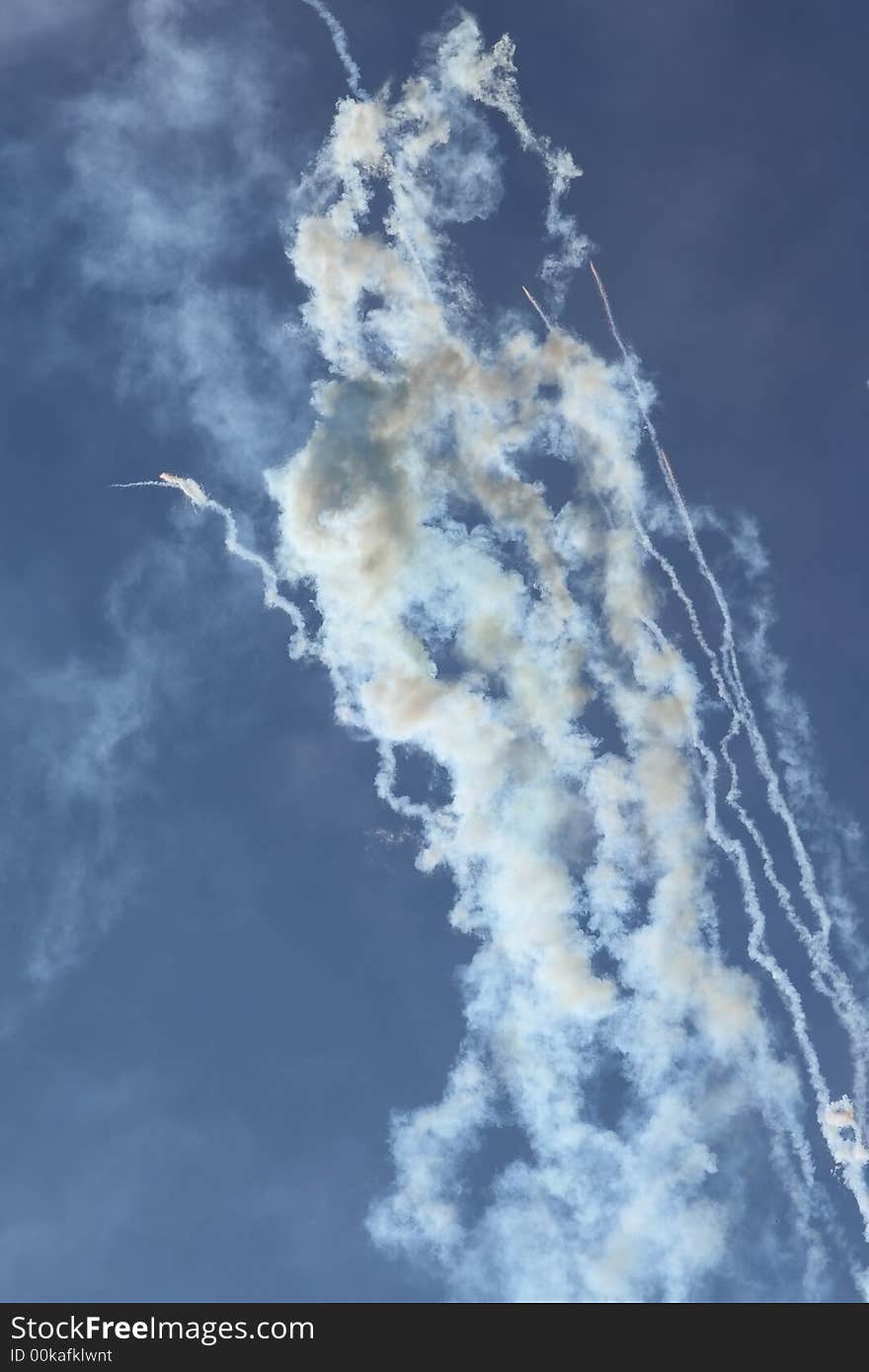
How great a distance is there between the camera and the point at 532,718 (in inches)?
2618

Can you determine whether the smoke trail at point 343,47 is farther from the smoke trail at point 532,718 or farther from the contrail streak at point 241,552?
the contrail streak at point 241,552

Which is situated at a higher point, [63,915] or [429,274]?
[429,274]

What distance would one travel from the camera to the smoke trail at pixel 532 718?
65.5 m

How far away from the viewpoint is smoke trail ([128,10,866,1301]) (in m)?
65.5

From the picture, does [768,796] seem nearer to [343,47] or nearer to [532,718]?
[532,718]

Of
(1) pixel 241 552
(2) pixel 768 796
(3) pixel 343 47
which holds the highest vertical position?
(3) pixel 343 47

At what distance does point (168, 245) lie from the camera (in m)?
65.9

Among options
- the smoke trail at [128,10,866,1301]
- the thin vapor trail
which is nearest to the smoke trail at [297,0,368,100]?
the smoke trail at [128,10,866,1301]

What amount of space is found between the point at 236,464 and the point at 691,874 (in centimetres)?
3375

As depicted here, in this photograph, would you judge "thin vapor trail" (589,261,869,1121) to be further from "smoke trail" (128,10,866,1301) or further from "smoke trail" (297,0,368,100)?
"smoke trail" (297,0,368,100)

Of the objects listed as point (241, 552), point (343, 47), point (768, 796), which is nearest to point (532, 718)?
point (768, 796)

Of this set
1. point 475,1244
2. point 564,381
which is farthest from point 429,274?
point 475,1244

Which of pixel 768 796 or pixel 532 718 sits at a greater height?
pixel 532 718

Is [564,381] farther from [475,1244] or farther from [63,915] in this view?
[475,1244]
